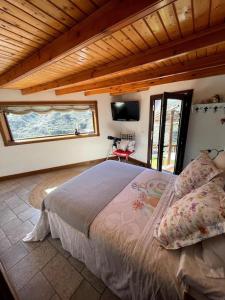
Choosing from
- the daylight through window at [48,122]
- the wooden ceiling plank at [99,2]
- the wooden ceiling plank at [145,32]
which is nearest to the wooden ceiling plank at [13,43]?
the wooden ceiling plank at [99,2]

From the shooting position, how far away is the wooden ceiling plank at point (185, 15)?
3.02 feet

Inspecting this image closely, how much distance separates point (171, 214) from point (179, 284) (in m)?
0.40

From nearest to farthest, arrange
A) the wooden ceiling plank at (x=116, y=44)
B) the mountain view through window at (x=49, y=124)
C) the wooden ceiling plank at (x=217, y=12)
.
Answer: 1. the wooden ceiling plank at (x=217, y=12)
2. the wooden ceiling plank at (x=116, y=44)
3. the mountain view through window at (x=49, y=124)

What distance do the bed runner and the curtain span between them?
246cm

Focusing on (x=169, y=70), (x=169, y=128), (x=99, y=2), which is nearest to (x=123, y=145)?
(x=169, y=128)

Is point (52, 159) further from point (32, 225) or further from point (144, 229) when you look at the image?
point (144, 229)

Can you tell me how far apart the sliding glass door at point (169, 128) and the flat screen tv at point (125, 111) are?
1.50ft

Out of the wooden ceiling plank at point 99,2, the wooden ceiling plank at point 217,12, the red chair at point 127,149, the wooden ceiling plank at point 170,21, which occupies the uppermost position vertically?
the wooden ceiling plank at point 99,2

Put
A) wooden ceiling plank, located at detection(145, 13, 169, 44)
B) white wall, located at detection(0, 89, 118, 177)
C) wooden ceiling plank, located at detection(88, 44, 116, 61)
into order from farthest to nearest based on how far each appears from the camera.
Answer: white wall, located at detection(0, 89, 118, 177)
wooden ceiling plank, located at detection(88, 44, 116, 61)
wooden ceiling plank, located at detection(145, 13, 169, 44)

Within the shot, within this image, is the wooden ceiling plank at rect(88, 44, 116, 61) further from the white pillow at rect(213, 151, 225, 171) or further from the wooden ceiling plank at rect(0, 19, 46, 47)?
the white pillow at rect(213, 151, 225, 171)

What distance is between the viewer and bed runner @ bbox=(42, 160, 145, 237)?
56.1 inches

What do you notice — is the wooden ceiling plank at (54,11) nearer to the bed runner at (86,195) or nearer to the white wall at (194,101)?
the bed runner at (86,195)

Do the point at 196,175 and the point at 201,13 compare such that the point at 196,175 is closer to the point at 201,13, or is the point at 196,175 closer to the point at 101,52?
the point at 201,13

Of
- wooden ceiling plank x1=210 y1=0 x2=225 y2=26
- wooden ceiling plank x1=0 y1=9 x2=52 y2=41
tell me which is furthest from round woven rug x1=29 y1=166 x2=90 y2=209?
wooden ceiling plank x1=210 y1=0 x2=225 y2=26
